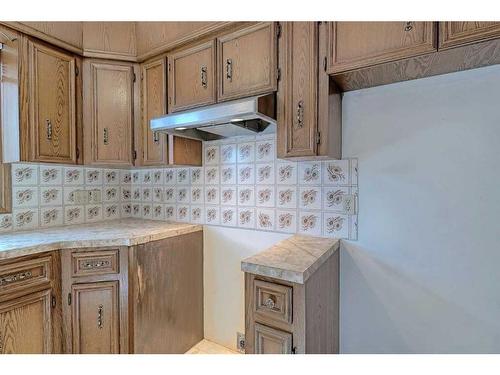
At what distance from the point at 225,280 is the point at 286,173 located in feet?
2.85

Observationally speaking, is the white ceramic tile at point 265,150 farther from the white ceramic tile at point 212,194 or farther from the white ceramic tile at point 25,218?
the white ceramic tile at point 25,218

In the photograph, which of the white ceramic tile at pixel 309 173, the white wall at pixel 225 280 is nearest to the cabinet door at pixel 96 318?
the white wall at pixel 225 280

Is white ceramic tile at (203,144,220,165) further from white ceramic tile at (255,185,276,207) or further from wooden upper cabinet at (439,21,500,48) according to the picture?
wooden upper cabinet at (439,21,500,48)

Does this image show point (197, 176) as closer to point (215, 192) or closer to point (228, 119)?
point (215, 192)

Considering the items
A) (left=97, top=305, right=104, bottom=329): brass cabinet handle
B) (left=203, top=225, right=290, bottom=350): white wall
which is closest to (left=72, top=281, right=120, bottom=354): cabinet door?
(left=97, top=305, right=104, bottom=329): brass cabinet handle

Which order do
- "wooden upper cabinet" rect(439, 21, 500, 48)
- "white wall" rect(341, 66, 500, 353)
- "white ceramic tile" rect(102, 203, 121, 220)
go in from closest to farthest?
"wooden upper cabinet" rect(439, 21, 500, 48), "white wall" rect(341, 66, 500, 353), "white ceramic tile" rect(102, 203, 121, 220)

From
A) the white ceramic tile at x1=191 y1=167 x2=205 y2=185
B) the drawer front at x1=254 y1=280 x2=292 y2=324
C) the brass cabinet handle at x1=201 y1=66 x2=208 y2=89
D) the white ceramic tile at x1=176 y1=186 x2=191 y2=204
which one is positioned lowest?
the drawer front at x1=254 y1=280 x2=292 y2=324

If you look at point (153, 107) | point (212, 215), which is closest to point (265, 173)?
point (212, 215)

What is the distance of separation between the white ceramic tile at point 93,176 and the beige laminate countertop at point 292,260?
1.57 meters

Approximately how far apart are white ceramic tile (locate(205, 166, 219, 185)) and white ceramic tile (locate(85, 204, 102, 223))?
930 mm

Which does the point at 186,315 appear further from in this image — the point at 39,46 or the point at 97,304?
the point at 39,46

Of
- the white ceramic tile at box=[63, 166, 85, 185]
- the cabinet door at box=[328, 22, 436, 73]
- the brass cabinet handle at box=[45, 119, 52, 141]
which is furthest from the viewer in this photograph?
the white ceramic tile at box=[63, 166, 85, 185]

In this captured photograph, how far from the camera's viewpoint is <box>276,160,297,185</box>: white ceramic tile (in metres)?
1.58
